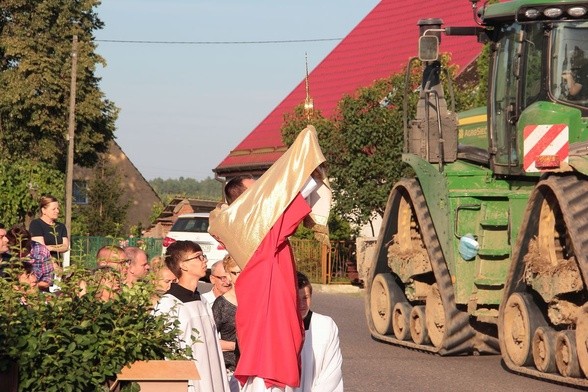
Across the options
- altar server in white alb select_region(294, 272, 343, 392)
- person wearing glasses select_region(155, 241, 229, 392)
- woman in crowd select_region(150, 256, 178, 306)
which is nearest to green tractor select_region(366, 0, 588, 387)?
woman in crowd select_region(150, 256, 178, 306)

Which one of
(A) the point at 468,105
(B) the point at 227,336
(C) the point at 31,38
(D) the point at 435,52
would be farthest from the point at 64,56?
(B) the point at 227,336

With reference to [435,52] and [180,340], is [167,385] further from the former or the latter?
[435,52]

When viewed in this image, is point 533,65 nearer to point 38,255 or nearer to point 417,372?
point 417,372

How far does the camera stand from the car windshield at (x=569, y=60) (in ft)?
53.1

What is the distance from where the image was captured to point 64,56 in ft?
183

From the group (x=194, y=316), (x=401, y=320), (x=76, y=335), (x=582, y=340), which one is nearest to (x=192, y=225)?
(x=401, y=320)

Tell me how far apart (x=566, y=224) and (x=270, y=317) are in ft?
23.2

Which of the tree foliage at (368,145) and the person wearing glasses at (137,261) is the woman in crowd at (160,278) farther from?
the tree foliage at (368,145)

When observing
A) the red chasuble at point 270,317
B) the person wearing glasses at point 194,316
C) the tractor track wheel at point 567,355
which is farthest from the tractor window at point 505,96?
the red chasuble at point 270,317

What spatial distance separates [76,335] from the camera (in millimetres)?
7121

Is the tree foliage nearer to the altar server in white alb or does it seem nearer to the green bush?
the altar server in white alb

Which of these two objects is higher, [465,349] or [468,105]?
[468,105]

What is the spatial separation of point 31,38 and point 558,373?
139 ft

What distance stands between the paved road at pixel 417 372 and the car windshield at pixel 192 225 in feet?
50.7
